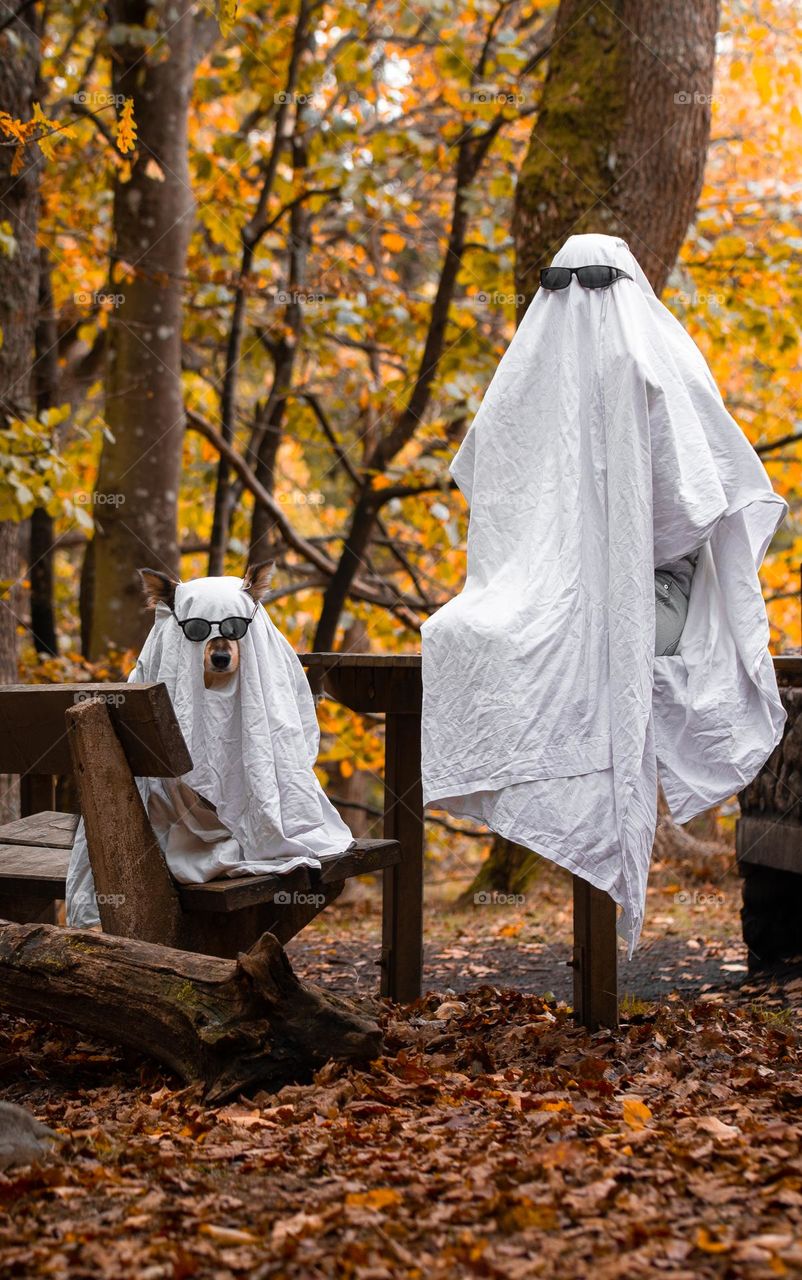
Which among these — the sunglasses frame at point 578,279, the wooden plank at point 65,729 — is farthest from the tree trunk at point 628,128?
the wooden plank at point 65,729

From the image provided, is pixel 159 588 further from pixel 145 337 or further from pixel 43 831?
pixel 145 337

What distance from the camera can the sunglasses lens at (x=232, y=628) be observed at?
3967 mm

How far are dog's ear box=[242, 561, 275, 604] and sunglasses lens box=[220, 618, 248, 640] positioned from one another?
177 mm

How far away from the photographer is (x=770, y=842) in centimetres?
481

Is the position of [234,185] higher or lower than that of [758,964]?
higher

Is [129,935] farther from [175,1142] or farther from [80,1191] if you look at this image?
[80,1191]

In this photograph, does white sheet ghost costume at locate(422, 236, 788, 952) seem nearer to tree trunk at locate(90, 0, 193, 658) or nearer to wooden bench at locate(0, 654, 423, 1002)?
wooden bench at locate(0, 654, 423, 1002)

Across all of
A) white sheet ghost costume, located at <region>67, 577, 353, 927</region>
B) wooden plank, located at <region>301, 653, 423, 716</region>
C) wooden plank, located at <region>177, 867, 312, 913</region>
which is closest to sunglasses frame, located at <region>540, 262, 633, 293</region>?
wooden plank, located at <region>301, 653, 423, 716</region>

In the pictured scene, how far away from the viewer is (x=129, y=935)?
3.63 metres

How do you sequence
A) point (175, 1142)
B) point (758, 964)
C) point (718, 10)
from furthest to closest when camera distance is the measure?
1. point (718, 10)
2. point (758, 964)
3. point (175, 1142)

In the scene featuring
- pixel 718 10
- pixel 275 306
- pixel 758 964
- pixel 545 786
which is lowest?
pixel 758 964

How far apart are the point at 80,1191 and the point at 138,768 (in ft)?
4.56

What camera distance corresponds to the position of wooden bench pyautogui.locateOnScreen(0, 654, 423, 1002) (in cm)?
360

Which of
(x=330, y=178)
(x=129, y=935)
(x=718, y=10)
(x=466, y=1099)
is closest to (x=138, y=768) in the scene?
(x=129, y=935)
